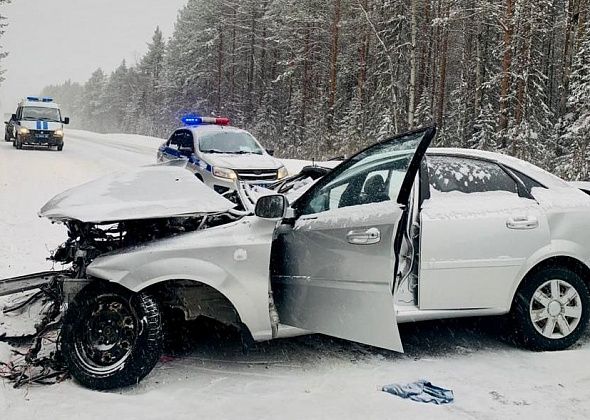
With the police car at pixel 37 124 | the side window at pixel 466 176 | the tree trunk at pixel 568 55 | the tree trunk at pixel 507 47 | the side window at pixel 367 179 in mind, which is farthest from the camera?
the tree trunk at pixel 568 55

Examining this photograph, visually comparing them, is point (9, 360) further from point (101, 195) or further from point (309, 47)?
point (309, 47)

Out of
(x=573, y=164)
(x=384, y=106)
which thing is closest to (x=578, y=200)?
(x=573, y=164)

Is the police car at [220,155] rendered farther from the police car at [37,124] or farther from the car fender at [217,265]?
the police car at [37,124]

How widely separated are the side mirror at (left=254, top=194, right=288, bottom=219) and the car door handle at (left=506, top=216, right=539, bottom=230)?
1.93 m

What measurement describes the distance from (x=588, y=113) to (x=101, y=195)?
71.8ft

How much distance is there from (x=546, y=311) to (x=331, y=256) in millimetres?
1984

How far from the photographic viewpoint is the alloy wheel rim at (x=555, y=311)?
467 centimetres

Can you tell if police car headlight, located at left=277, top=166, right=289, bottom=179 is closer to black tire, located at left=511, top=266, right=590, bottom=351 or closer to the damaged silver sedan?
the damaged silver sedan

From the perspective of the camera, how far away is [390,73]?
27.7 m

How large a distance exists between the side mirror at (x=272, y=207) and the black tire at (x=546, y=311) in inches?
84.9

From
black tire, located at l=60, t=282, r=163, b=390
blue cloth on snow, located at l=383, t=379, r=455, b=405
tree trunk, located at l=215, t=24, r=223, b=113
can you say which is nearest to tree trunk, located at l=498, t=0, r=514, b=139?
blue cloth on snow, located at l=383, t=379, r=455, b=405

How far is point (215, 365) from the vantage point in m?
4.43

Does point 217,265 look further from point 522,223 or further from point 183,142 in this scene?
point 183,142

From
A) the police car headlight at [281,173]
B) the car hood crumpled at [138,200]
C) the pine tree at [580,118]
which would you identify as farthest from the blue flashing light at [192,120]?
the pine tree at [580,118]
